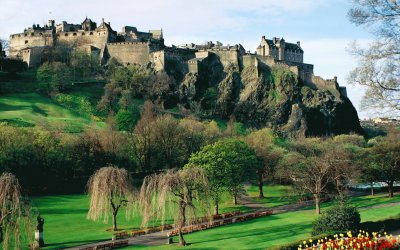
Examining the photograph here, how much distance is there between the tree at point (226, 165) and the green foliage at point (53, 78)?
5960 centimetres

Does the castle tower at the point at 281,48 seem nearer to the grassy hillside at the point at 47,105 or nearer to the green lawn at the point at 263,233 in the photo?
the grassy hillside at the point at 47,105

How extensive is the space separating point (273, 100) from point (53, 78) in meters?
51.2

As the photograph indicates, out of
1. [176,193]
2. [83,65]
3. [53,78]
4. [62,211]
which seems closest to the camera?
[176,193]

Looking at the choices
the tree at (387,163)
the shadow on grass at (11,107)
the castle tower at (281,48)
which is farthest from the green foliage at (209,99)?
the tree at (387,163)

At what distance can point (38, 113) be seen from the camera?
9188 centimetres

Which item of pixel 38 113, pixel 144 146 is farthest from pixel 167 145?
pixel 38 113

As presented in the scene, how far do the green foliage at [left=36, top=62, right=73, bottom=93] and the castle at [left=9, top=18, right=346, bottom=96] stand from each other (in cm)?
1494

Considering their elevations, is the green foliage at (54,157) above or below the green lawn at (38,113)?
below

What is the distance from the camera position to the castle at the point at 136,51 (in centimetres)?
11988

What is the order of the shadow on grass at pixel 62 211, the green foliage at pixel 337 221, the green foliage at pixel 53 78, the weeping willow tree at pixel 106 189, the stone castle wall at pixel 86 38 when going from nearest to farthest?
the green foliage at pixel 337 221, the weeping willow tree at pixel 106 189, the shadow on grass at pixel 62 211, the green foliage at pixel 53 78, the stone castle wall at pixel 86 38

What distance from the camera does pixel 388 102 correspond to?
16.4m

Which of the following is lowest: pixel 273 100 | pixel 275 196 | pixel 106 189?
pixel 275 196

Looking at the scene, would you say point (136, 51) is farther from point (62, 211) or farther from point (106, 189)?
point (106, 189)

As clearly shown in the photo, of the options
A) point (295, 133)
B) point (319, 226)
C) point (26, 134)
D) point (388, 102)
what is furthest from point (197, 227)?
point (295, 133)
